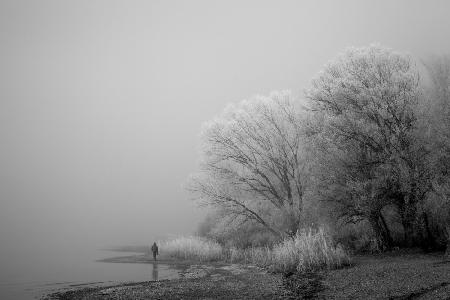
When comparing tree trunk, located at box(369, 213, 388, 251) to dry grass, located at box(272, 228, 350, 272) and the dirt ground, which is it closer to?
the dirt ground

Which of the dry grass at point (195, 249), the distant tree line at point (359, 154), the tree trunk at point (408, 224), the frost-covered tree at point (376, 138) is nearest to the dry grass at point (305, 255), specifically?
the distant tree line at point (359, 154)

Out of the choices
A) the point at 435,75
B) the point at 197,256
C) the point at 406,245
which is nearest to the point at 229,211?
the point at 197,256

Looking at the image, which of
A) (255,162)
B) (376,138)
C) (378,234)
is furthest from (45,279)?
(376,138)

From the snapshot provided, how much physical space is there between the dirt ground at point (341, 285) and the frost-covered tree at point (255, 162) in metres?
9.51

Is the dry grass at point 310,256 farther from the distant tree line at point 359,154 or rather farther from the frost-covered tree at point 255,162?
the frost-covered tree at point 255,162

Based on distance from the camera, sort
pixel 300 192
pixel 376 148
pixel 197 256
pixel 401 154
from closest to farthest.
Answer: pixel 401 154
pixel 376 148
pixel 300 192
pixel 197 256

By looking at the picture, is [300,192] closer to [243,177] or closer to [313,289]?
[243,177]

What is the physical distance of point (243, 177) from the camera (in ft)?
103

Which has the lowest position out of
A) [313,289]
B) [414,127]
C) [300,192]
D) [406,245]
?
[313,289]

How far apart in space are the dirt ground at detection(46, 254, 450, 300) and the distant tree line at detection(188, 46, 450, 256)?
112 inches

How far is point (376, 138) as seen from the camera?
20906mm

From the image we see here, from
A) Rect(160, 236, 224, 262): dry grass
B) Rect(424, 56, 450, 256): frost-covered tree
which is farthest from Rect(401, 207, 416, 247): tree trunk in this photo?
Rect(160, 236, 224, 262): dry grass

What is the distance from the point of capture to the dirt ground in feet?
42.3

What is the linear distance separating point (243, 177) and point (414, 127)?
1491cm
